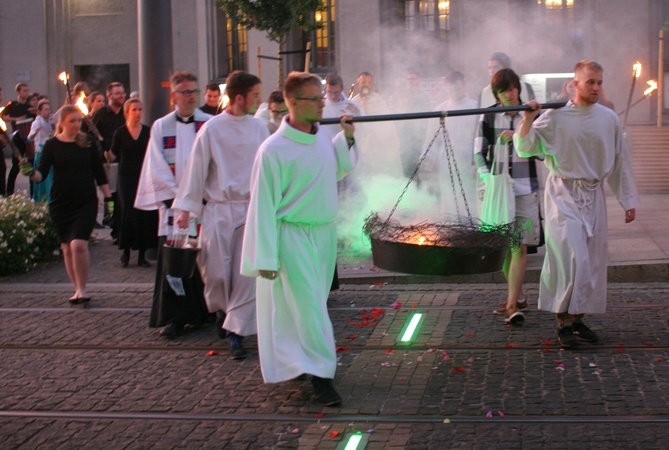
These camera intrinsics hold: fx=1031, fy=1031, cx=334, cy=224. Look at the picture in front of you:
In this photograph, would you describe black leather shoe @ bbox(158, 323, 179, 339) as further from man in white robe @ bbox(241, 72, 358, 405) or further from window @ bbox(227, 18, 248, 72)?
window @ bbox(227, 18, 248, 72)

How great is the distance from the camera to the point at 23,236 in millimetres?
10602

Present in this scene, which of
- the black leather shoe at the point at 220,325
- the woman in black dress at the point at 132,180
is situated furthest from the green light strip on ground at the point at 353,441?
the woman in black dress at the point at 132,180

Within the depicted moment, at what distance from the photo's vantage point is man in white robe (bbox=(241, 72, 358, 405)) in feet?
18.5

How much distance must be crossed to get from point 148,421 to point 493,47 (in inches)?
450

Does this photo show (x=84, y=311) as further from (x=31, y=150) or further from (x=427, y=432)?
(x=31, y=150)

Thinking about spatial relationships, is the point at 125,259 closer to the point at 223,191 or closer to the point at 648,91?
the point at 223,191

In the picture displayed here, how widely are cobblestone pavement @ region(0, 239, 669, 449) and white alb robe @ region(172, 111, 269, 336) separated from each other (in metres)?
0.54

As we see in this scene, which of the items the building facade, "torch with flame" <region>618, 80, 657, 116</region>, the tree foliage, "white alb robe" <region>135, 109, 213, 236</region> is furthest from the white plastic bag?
the tree foliage

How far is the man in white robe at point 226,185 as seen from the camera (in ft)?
22.8

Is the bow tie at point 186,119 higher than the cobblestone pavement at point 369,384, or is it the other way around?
the bow tie at point 186,119

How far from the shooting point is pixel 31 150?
15.0 metres

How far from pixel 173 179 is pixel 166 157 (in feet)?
0.64

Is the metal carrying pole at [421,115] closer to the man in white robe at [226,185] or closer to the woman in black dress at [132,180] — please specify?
the man in white robe at [226,185]

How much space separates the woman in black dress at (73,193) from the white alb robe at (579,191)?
385cm
